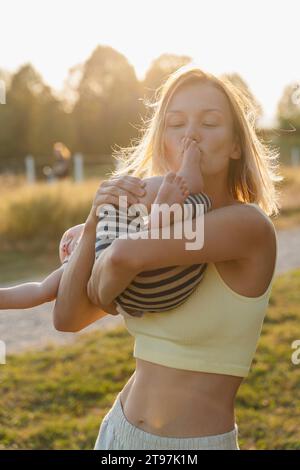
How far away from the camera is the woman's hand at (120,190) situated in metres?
1.51

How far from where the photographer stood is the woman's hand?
1.51m

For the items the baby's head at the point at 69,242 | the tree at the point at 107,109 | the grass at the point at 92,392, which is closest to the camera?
the baby's head at the point at 69,242

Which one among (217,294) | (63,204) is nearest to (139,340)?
(217,294)

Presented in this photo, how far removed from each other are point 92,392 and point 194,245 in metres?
3.21

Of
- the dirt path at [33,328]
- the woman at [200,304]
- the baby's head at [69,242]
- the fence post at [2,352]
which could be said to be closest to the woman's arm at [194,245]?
the woman at [200,304]

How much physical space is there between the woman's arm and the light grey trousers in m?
0.34

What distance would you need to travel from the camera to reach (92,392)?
4.49 meters

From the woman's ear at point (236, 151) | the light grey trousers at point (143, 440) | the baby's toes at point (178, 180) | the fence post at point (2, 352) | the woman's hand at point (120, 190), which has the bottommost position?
the fence post at point (2, 352)

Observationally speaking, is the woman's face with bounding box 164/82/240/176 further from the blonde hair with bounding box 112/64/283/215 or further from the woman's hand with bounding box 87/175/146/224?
the woman's hand with bounding box 87/175/146/224

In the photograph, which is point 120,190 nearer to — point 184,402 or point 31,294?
point 31,294

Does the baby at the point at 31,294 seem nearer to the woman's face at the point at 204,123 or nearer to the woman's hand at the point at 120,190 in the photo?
the woman's hand at the point at 120,190

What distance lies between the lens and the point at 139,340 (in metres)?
1.66

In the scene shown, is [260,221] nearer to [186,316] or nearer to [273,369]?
[186,316]

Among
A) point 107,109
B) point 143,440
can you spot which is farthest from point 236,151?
point 107,109
